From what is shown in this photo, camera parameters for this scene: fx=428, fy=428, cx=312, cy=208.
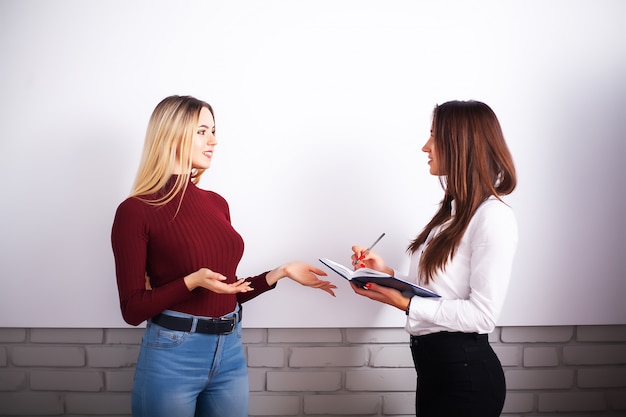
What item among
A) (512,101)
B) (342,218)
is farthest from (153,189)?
(512,101)

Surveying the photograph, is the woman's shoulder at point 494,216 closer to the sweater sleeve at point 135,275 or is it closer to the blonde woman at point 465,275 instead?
the blonde woman at point 465,275

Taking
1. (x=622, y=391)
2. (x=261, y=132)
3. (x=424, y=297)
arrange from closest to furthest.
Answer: (x=424, y=297)
(x=261, y=132)
(x=622, y=391)

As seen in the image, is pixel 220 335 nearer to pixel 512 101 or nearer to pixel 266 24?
pixel 266 24

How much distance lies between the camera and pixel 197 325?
1294 millimetres

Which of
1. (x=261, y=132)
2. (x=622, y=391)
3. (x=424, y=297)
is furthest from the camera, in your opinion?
(x=622, y=391)

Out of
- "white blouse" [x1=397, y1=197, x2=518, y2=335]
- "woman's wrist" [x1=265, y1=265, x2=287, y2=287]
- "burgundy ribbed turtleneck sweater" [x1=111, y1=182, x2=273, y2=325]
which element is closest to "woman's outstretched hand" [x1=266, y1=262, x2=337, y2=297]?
"woman's wrist" [x1=265, y1=265, x2=287, y2=287]

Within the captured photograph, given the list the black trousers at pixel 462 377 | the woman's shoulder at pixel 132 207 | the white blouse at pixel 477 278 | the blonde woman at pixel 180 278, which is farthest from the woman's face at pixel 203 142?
the black trousers at pixel 462 377

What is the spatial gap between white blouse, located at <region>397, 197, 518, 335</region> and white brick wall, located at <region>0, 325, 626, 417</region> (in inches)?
24.8

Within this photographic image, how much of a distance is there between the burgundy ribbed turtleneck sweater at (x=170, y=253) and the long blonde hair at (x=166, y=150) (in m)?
0.06

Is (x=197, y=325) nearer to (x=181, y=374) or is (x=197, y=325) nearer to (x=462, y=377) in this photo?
(x=181, y=374)

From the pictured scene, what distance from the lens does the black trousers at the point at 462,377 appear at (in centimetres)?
122

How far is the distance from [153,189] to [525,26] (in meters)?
1.64

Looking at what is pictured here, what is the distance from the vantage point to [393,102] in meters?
1.79

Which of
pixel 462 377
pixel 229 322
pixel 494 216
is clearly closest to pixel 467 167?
pixel 494 216
